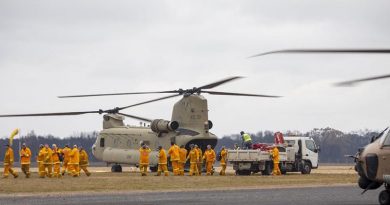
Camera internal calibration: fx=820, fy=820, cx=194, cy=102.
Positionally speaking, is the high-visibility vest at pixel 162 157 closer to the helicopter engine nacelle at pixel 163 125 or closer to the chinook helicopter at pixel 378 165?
the helicopter engine nacelle at pixel 163 125

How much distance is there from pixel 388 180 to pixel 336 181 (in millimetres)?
14855

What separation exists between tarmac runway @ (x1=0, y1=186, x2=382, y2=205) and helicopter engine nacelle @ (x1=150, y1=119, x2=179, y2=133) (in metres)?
14.4

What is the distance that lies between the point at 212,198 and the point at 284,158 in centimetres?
1801

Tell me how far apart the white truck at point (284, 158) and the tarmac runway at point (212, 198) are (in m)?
12.9

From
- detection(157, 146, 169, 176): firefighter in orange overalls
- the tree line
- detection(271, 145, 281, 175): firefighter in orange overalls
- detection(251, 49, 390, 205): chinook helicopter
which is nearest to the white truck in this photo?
detection(271, 145, 281, 175): firefighter in orange overalls

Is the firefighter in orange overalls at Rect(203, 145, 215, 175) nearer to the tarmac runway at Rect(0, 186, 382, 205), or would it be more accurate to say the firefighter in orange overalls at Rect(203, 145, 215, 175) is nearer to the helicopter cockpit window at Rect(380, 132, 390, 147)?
the tarmac runway at Rect(0, 186, 382, 205)

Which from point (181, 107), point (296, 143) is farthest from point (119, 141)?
point (296, 143)

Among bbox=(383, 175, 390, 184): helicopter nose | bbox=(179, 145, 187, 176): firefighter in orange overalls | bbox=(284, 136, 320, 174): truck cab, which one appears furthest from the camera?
bbox=(284, 136, 320, 174): truck cab

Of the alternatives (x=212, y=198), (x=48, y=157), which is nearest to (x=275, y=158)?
(x=48, y=157)

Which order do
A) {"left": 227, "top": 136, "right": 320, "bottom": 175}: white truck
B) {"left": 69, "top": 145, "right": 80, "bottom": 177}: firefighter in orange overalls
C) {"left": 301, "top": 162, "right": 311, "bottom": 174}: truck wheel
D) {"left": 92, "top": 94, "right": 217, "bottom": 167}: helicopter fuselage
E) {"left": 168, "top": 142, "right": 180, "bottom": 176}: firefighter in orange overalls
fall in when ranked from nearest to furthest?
{"left": 69, "top": 145, "right": 80, "bottom": 177}: firefighter in orange overalls, {"left": 168, "top": 142, "right": 180, "bottom": 176}: firefighter in orange overalls, {"left": 227, "top": 136, "right": 320, "bottom": 175}: white truck, {"left": 92, "top": 94, "right": 217, "bottom": 167}: helicopter fuselage, {"left": 301, "top": 162, "right": 311, "bottom": 174}: truck wheel

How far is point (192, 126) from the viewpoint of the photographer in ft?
130

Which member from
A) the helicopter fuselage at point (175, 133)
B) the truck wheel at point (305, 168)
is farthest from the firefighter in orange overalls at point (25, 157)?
the truck wheel at point (305, 168)

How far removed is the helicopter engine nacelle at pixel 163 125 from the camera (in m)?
39.7

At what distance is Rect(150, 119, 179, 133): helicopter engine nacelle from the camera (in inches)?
1561
